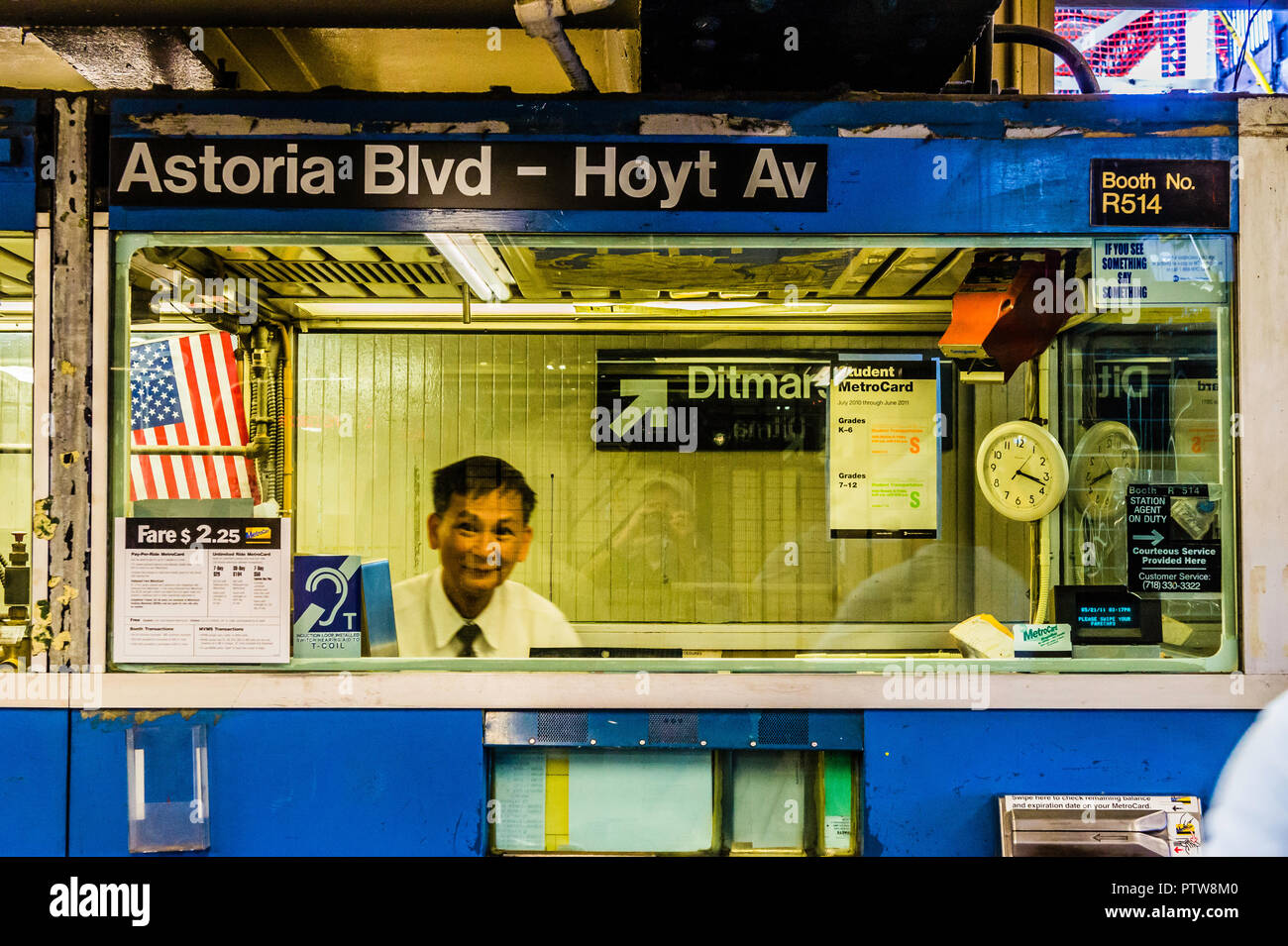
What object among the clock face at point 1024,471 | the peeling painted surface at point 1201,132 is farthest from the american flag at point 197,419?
the peeling painted surface at point 1201,132

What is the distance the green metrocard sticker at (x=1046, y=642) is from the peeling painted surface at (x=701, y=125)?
74.0 inches

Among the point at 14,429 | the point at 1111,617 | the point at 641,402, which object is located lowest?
the point at 1111,617

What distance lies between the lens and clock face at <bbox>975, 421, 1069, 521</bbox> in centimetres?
395

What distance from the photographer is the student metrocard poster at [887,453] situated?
4258mm

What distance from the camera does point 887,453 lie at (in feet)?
13.9

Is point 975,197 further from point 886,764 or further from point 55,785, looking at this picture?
point 55,785

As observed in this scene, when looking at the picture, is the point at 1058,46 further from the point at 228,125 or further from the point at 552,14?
the point at 228,125

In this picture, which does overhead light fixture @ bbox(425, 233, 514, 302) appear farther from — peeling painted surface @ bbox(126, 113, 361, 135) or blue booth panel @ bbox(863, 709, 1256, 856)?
blue booth panel @ bbox(863, 709, 1256, 856)

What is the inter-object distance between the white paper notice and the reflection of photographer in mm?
2347

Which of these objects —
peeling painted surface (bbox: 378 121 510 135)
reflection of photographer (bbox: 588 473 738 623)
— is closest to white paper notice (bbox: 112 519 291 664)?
peeling painted surface (bbox: 378 121 510 135)

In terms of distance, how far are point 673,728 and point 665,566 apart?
2219 mm

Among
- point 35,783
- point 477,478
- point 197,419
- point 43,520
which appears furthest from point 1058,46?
point 197,419

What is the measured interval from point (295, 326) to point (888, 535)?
3.56m

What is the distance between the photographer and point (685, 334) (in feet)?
16.1
